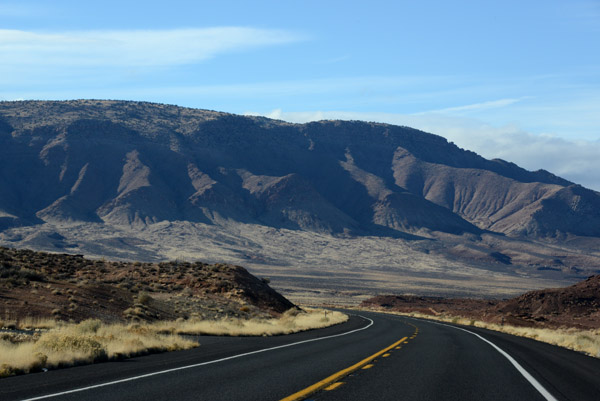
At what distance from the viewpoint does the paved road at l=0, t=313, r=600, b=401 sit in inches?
392

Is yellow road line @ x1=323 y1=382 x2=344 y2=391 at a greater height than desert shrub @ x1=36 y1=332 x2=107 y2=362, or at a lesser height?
greater

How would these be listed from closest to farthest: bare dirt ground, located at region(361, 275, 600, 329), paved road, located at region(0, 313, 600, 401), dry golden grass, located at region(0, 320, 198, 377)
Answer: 1. paved road, located at region(0, 313, 600, 401)
2. dry golden grass, located at region(0, 320, 198, 377)
3. bare dirt ground, located at region(361, 275, 600, 329)

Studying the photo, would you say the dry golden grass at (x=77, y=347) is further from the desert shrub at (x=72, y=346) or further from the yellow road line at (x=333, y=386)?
the yellow road line at (x=333, y=386)

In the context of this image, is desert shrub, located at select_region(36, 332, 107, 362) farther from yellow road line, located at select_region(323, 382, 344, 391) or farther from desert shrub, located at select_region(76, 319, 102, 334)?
yellow road line, located at select_region(323, 382, 344, 391)

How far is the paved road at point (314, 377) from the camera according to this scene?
9.96m

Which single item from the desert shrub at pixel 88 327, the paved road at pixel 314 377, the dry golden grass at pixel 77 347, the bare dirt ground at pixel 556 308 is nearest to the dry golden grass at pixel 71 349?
the dry golden grass at pixel 77 347

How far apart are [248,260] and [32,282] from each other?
11508cm

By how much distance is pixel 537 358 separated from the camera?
17844mm

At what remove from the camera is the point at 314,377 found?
11.9 m

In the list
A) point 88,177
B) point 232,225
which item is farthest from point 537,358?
point 88,177

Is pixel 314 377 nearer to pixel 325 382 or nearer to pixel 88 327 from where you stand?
pixel 325 382

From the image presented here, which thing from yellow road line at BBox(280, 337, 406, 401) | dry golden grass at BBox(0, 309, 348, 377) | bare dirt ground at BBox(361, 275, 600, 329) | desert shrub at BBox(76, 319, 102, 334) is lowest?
bare dirt ground at BBox(361, 275, 600, 329)

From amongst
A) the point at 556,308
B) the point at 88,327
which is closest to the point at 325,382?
the point at 88,327

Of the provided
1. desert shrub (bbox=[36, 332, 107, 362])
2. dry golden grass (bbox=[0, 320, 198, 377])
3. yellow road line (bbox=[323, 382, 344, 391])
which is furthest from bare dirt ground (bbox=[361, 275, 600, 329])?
yellow road line (bbox=[323, 382, 344, 391])
